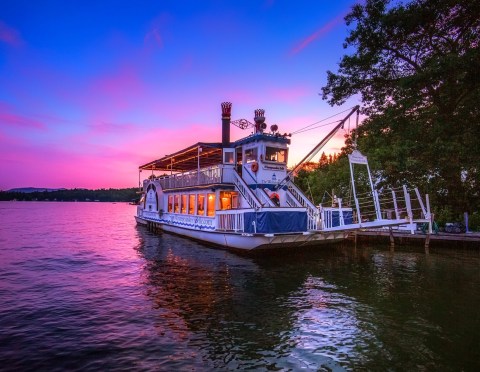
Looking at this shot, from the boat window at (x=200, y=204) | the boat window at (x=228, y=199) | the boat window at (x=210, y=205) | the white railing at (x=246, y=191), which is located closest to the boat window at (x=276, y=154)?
the white railing at (x=246, y=191)

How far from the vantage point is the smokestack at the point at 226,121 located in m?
29.1

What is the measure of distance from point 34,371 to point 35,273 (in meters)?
12.2

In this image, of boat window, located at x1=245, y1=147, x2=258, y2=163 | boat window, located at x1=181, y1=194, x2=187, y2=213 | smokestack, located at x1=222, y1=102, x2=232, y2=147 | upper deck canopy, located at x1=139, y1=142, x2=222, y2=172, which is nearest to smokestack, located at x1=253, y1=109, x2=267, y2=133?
boat window, located at x1=245, y1=147, x2=258, y2=163

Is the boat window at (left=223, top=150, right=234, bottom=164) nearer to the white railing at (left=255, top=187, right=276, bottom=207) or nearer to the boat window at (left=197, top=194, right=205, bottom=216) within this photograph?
the boat window at (left=197, top=194, right=205, bottom=216)

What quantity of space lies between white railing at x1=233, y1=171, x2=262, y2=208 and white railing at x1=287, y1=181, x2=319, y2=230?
3228 millimetres

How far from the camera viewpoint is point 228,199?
90.7 feet

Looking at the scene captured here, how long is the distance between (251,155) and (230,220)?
6431 millimetres

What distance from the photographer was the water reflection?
303 inches

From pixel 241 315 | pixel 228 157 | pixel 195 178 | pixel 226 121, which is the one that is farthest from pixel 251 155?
pixel 241 315

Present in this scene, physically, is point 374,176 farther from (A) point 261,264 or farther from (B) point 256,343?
(B) point 256,343

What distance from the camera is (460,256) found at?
22.4m

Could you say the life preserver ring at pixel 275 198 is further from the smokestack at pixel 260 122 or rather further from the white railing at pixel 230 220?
the smokestack at pixel 260 122

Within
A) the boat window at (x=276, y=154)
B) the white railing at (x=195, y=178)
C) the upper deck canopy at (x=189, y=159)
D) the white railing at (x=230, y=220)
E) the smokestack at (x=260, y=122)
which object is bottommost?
the white railing at (x=230, y=220)

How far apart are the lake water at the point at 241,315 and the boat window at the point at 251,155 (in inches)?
342
